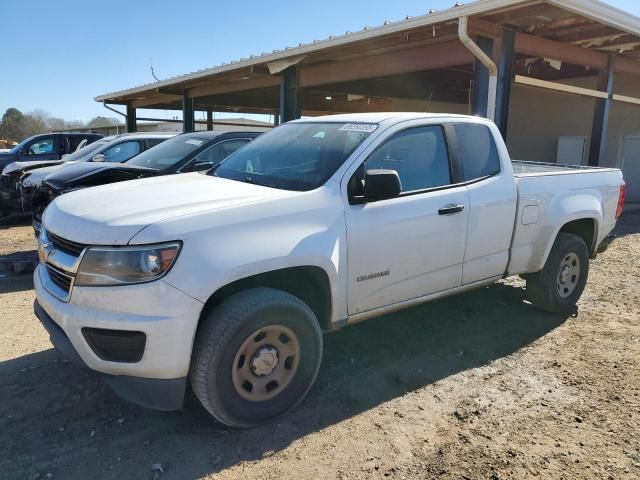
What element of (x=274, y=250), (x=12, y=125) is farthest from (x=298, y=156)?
(x=12, y=125)

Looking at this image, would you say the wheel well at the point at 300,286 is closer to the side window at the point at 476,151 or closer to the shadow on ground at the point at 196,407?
the shadow on ground at the point at 196,407

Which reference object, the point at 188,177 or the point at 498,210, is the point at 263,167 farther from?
the point at 498,210

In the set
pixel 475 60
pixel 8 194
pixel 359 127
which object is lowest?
pixel 8 194

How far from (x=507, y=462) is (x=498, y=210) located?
2.07 metres

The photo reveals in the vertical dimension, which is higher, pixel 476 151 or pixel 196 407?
pixel 476 151

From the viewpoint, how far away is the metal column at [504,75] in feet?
27.5

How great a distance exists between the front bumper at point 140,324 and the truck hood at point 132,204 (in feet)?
0.97

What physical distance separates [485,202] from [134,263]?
275 cm

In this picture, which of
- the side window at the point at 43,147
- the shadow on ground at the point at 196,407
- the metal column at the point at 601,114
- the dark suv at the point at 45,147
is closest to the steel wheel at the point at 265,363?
the shadow on ground at the point at 196,407

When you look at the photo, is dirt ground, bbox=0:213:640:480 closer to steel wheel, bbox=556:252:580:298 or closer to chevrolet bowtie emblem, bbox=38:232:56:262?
steel wheel, bbox=556:252:580:298

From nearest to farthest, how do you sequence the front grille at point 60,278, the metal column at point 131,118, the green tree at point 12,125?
the front grille at point 60,278
the metal column at point 131,118
the green tree at point 12,125

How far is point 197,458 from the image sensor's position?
2.80m

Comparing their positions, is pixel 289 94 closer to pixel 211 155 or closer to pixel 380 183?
pixel 211 155

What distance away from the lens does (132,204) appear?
3.04m
